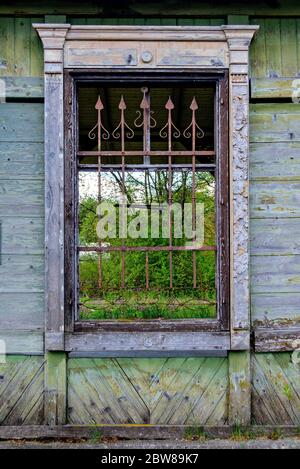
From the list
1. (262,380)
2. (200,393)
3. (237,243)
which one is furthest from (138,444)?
(237,243)

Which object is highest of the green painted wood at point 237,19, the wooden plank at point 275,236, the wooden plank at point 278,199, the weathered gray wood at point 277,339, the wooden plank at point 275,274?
the green painted wood at point 237,19

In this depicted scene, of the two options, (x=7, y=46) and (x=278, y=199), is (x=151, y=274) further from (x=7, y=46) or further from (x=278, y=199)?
(x=7, y=46)

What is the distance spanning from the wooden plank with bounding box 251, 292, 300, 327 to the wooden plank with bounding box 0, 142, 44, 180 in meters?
1.75

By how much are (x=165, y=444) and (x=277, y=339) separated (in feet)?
3.33

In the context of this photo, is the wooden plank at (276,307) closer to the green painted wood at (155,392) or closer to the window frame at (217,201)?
the window frame at (217,201)

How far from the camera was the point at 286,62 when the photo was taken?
3.35 m

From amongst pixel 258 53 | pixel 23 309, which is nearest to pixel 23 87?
pixel 23 309

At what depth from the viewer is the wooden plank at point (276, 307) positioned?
3.35 metres

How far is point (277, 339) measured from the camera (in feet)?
10.9

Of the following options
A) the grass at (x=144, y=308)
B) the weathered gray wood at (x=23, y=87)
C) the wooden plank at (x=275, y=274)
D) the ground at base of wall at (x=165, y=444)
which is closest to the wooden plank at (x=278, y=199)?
the wooden plank at (x=275, y=274)

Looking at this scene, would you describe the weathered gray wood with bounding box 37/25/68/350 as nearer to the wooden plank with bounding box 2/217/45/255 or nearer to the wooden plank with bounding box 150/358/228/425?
the wooden plank with bounding box 2/217/45/255

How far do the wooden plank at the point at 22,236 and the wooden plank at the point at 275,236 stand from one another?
1.46 metres

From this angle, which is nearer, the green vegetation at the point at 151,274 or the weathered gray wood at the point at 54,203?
the weathered gray wood at the point at 54,203

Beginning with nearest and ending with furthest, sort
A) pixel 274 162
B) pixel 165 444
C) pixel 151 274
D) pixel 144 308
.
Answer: pixel 165 444, pixel 274 162, pixel 144 308, pixel 151 274
